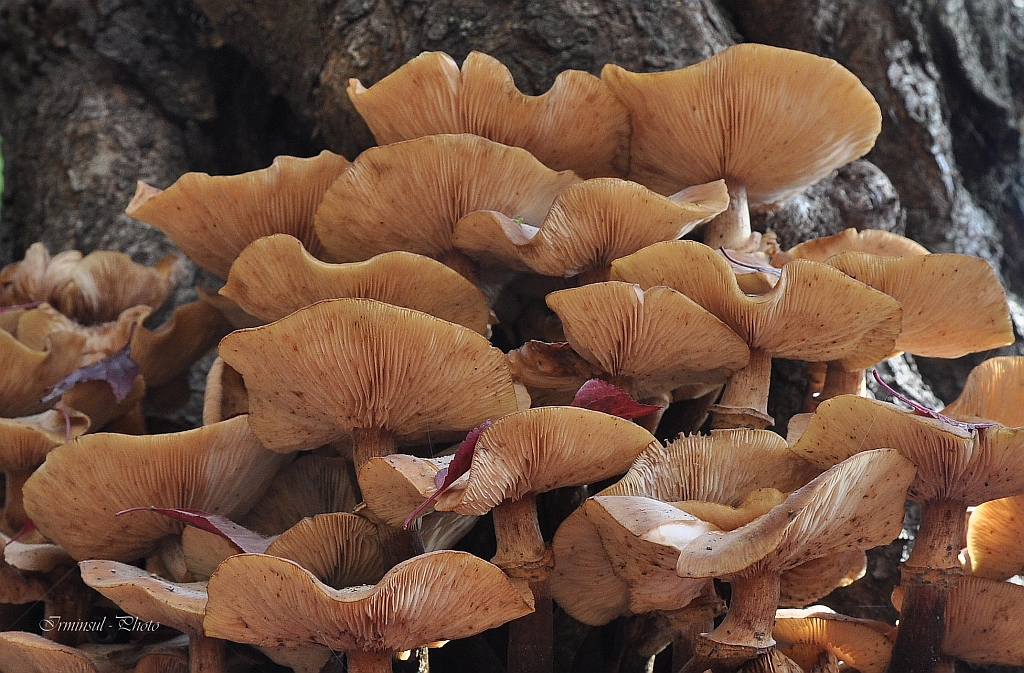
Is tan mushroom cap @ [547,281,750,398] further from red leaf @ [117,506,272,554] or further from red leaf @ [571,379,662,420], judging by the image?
red leaf @ [117,506,272,554]

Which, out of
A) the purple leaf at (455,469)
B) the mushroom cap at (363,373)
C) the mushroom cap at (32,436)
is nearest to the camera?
the purple leaf at (455,469)

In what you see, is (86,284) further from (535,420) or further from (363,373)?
(535,420)

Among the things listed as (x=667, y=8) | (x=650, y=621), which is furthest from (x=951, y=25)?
(x=650, y=621)

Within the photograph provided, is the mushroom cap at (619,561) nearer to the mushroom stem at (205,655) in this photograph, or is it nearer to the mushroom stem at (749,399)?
the mushroom stem at (749,399)

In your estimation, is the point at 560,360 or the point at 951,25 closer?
the point at 560,360

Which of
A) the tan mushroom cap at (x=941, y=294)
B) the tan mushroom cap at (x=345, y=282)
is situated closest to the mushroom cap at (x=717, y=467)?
the tan mushroom cap at (x=941, y=294)

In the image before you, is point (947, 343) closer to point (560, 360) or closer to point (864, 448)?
point (864, 448)
